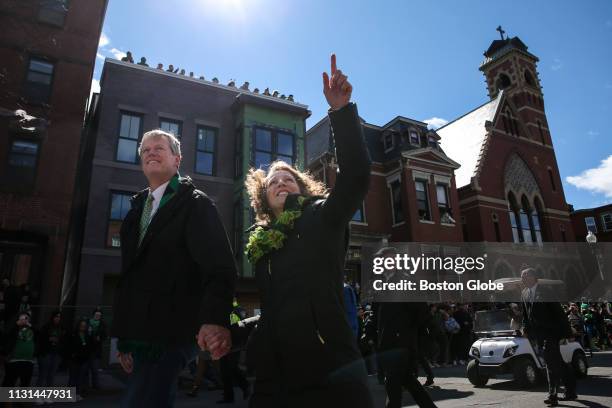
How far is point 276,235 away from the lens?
93.7 inches

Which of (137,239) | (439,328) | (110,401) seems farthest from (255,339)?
(439,328)

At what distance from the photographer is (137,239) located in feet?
8.64

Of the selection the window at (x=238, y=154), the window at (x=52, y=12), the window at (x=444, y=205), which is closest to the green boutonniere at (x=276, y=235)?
the window at (x=238, y=154)

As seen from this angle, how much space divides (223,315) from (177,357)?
39 cm

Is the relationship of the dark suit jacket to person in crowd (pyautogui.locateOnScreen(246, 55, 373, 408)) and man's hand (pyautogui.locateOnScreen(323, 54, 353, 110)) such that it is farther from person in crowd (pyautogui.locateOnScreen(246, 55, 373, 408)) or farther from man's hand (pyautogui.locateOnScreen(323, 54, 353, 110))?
man's hand (pyautogui.locateOnScreen(323, 54, 353, 110))

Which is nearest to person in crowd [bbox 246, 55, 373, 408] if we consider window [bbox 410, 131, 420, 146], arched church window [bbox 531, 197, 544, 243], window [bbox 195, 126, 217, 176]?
window [bbox 195, 126, 217, 176]

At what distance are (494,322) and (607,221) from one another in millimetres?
50749

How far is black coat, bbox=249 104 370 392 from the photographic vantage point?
77.9 inches

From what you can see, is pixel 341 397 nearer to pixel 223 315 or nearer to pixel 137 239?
pixel 223 315

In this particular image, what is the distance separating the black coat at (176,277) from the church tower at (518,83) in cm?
3753

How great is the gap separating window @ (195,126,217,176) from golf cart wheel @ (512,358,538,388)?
14618 millimetres

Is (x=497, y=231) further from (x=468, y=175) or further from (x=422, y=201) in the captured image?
(x=422, y=201)

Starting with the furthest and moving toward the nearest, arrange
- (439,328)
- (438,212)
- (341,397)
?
(438,212) → (439,328) → (341,397)

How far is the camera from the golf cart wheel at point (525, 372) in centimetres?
881
